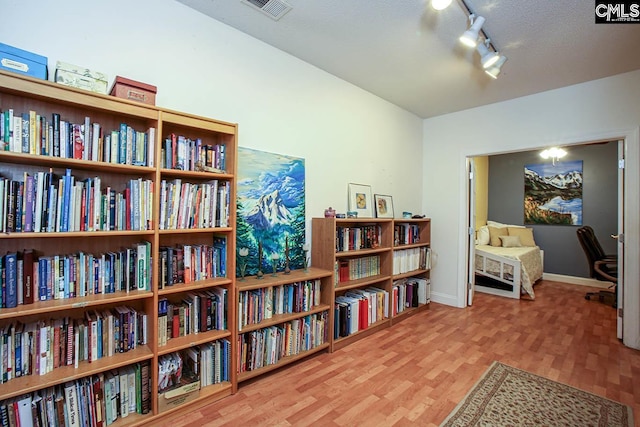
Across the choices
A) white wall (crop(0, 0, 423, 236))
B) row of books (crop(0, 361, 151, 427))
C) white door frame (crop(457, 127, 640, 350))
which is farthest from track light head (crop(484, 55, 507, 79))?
row of books (crop(0, 361, 151, 427))

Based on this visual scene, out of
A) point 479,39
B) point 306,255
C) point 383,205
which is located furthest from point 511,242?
point 306,255

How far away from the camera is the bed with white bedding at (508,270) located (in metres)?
4.51

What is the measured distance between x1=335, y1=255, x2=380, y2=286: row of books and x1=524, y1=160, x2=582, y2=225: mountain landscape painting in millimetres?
4781

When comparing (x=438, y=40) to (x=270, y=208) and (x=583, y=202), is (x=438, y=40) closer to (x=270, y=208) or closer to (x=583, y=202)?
(x=270, y=208)

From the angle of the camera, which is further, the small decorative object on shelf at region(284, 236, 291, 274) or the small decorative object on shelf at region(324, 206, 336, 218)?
the small decorative object on shelf at region(324, 206, 336, 218)

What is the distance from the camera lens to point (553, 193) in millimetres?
5844

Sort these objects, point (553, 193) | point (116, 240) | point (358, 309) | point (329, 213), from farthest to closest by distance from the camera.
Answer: point (553, 193) < point (358, 309) < point (329, 213) < point (116, 240)

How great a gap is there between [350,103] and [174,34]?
6.23 ft

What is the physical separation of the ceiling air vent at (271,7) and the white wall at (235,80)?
1.20ft

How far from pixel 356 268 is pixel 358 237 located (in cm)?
36

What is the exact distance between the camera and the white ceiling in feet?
6.86

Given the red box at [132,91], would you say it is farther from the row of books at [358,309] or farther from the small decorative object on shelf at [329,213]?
the row of books at [358,309]

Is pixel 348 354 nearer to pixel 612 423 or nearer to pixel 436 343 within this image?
pixel 436 343

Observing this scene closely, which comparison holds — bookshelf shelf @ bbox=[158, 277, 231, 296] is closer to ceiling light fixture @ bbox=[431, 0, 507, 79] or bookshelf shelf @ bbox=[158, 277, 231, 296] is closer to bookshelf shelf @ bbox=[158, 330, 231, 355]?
bookshelf shelf @ bbox=[158, 330, 231, 355]
